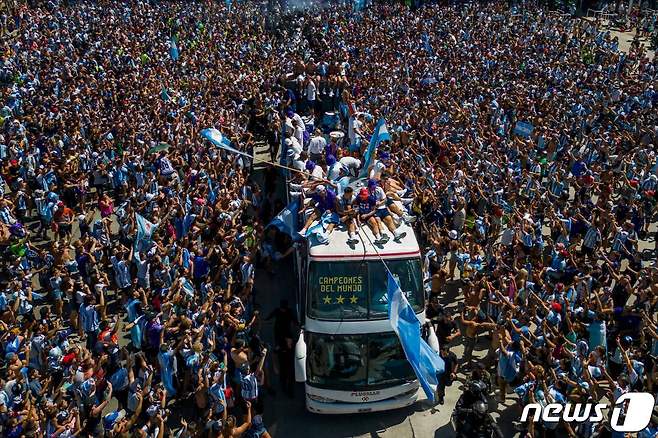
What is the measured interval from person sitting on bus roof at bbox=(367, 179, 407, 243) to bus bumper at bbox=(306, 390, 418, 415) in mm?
2465

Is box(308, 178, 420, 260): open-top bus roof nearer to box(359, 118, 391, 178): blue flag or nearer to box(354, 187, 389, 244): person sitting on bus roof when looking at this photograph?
box(354, 187, 389, 244): person sitting on bus roof

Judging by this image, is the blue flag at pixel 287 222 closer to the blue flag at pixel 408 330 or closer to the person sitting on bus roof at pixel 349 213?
the person sitting on bus roof at pixel 349 213

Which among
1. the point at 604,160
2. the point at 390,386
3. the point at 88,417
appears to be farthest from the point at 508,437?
the point at 604,160

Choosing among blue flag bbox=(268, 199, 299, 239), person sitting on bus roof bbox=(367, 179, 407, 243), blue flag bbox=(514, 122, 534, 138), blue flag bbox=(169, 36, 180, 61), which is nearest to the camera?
person sitting on bus roof bbox=(367, 179, 407, 243)

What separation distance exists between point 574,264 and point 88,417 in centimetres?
910

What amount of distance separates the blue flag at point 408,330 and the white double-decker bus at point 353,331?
558 mm

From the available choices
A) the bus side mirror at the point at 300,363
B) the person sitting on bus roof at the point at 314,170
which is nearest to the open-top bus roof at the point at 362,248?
the bus side mirror at the point at 300,363

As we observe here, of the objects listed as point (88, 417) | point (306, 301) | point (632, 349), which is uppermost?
point (306, 301)

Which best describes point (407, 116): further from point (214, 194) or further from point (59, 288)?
point (59, 288)

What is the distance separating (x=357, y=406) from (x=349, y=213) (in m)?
3.15

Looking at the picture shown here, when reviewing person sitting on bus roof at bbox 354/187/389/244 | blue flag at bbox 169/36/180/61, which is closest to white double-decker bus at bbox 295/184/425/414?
person sitting on bus roof at bbox 354/187/389/244

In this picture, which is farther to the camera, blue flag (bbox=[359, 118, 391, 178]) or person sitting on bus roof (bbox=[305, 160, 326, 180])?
blue flag (bbox=[359, 118, 391, 178])

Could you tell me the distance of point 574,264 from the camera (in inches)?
499

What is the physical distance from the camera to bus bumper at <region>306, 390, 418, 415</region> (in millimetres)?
9938
